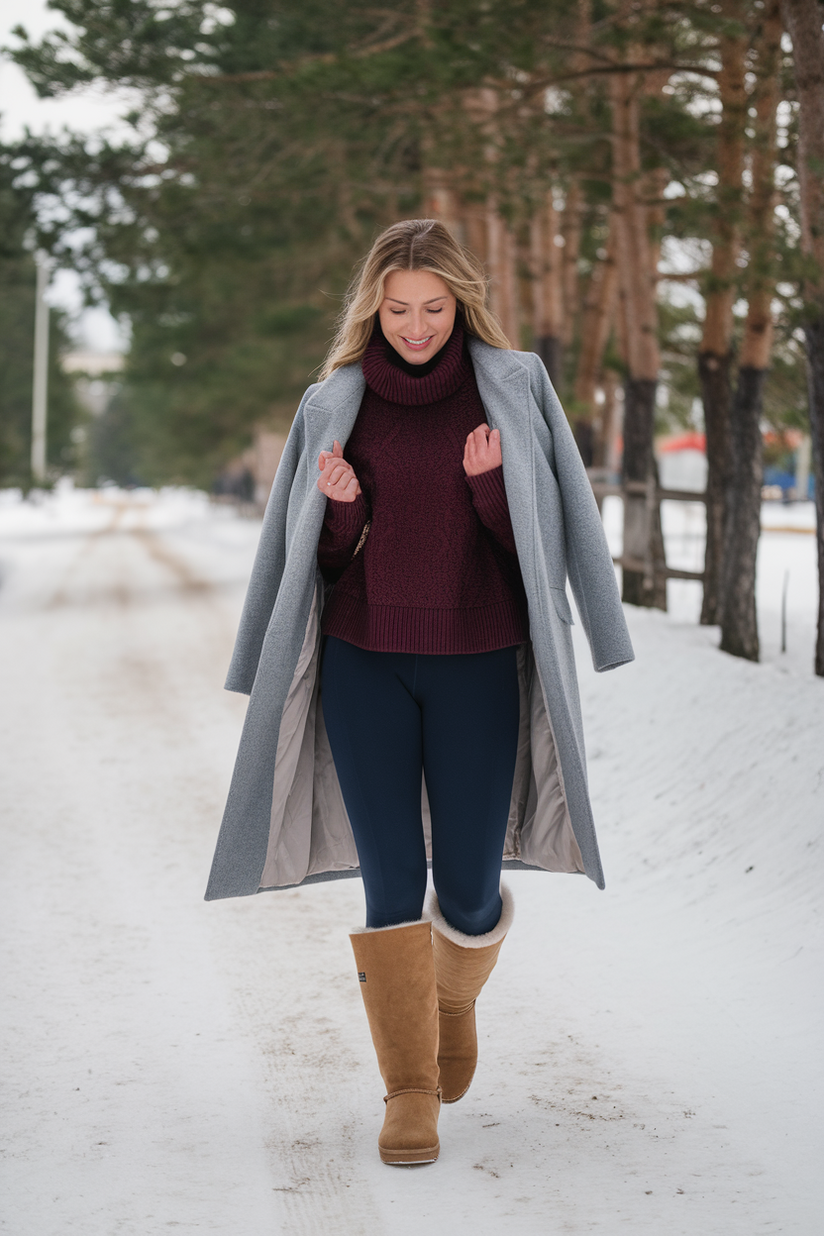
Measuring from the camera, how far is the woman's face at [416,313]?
2.86 m

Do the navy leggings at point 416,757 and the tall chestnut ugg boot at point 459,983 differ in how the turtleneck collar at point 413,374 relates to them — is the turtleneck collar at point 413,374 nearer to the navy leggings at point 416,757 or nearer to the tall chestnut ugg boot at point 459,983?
the navy leggings at point 416,757

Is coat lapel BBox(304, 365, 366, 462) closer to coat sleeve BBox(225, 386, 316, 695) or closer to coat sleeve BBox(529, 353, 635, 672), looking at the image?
coat sleeve BBox(225, 386, 316, 695)

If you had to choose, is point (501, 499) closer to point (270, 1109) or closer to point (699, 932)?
point (270, 1109)

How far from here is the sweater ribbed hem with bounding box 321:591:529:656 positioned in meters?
2.78

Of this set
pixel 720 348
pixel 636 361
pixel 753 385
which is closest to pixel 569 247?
pixel 636 361

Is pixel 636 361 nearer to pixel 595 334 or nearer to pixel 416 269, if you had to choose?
pixel 595 334

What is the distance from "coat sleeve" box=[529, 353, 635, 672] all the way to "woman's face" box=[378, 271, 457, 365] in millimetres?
257

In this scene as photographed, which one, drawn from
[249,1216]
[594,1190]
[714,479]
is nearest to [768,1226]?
[594,1190]

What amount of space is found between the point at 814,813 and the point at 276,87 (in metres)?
7.89

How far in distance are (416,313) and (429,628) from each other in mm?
719

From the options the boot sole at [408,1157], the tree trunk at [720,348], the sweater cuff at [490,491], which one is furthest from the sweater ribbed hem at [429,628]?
the tree trunk at [720,348]

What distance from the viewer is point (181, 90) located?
11.7 m

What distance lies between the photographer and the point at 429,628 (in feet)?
9.13

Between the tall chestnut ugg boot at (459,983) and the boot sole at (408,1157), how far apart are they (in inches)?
12.4
